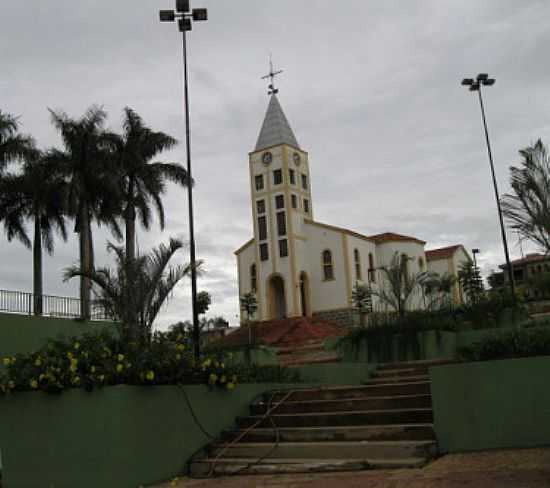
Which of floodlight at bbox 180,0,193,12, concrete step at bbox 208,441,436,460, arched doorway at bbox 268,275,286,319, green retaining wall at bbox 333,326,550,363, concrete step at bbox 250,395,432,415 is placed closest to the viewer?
concrete step at bbox 208,441,436,460

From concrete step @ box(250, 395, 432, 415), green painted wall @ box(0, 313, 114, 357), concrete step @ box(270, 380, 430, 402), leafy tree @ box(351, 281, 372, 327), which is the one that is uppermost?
leafy tree @ box(351, 281, 372, 327)

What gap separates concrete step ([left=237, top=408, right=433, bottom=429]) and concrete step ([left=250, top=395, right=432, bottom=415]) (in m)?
0.21

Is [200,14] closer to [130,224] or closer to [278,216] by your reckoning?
[130,224]

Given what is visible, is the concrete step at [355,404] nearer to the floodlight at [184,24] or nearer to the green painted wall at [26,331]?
the green painted wall at [26,331]

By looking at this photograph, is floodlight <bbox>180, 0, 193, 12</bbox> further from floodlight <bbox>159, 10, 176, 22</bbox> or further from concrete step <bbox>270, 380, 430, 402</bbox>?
concrete step <bbox>270, 380, 430, 402</bbox>

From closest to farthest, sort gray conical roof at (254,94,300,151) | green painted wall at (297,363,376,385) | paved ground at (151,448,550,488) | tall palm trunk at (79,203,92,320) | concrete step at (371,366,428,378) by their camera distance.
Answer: paved ground at (151,448,550,488) → green painted wall at (297,363,376,385) → concrete step at (371,366,428,378) → tall palm trunk at (79,203,92,320) → gray conical roof at (254,94,300,151)

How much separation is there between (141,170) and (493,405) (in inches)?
903

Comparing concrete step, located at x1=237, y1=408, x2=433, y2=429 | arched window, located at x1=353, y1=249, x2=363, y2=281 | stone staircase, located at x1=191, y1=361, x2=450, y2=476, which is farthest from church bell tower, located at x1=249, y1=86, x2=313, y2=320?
concrete step, located at x1=237, y1=408, x2=433, y2=429

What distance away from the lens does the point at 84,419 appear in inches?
304

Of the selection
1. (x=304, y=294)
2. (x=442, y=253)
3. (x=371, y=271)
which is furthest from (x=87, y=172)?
(x=442, y=253)

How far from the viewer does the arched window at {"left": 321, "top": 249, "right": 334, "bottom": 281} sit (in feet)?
135

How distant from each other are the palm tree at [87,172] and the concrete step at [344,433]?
56.2 ft

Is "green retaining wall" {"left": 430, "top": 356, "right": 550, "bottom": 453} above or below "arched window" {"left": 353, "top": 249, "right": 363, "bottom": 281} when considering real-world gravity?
below

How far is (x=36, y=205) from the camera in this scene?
26391mm
